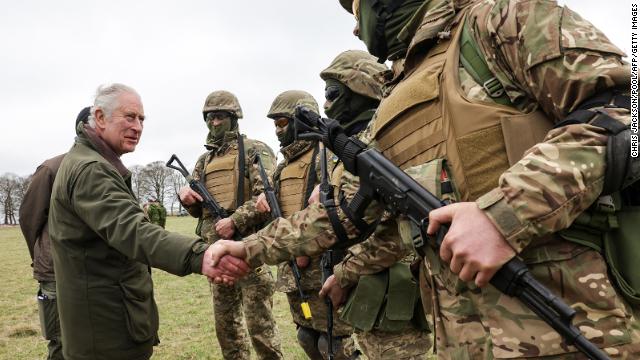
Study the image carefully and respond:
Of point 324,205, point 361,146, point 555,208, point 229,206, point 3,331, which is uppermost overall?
point 361,146

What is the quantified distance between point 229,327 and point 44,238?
7.36 ft

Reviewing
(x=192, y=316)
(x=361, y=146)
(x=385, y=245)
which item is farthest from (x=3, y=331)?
(x=361, y=146)

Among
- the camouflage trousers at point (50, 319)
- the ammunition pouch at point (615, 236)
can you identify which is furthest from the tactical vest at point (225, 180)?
the ammunition pouch at point (615, 236)

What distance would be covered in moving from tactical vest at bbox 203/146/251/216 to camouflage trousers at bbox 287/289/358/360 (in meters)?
1.76

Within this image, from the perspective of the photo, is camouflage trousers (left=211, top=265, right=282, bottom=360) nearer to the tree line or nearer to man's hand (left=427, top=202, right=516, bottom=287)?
man's hand (left=427, top=202, right=516, bottom=287)

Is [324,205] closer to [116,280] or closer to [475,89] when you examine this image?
[475,89]

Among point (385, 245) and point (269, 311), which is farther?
point (269, 311)

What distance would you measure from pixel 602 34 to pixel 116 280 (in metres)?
3.06

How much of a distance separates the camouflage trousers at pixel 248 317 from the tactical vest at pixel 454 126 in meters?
3.56

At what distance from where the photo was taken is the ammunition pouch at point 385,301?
3.14 m

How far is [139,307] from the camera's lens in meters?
3.17

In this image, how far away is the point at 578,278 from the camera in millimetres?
1512

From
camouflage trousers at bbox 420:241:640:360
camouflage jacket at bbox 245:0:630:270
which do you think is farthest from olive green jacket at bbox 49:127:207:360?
camouflage jacket at bbox 245:0:630:270

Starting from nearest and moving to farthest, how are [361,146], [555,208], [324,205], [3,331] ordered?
[555,208], [361,146], [324,205], [3,331]
